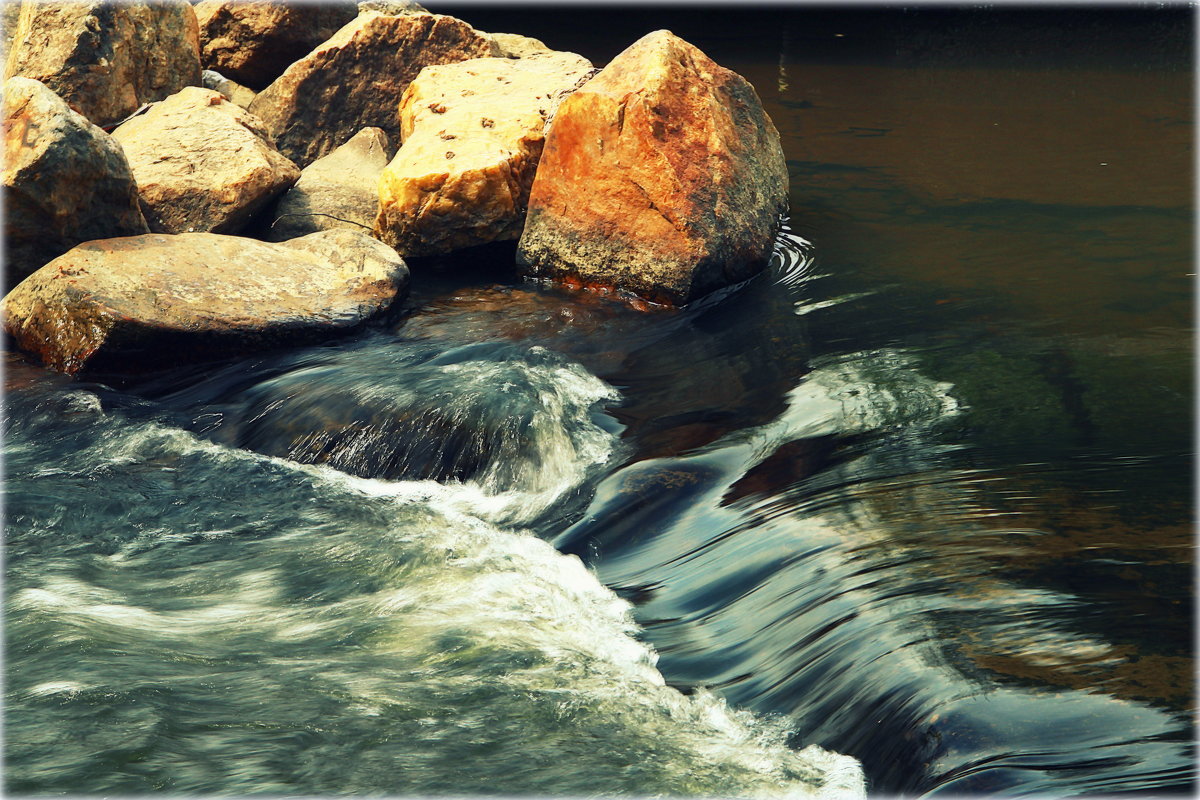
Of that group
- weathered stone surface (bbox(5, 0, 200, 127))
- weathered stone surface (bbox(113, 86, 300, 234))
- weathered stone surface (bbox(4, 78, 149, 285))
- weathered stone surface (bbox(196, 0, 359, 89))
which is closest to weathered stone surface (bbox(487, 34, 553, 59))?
weathered stone surface (bbox(196, 0, 359, 89))

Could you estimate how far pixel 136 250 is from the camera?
19.0 ft

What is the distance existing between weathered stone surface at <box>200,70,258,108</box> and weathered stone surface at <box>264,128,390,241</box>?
1.28m

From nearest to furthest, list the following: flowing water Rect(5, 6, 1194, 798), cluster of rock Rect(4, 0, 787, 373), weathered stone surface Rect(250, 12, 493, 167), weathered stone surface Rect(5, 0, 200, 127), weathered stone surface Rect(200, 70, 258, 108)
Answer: flowing water Rect(5, 6, 1194, 798) → cluster of rock Rect(4, 0, 787, 373) → weathered stone surface Rect(5, 0, 200, 127) → weathered stone surface Rect(250, 12, 493, 167) → weathered stone surface Rect(200, 70, 258, 108)

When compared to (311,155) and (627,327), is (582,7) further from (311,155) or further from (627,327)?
(627,327)

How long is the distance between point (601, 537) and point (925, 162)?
20.4 feet

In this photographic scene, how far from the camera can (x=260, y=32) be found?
28.8ft

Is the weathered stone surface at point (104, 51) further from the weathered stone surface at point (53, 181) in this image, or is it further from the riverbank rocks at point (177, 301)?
the riverbank rocks at point (177, 301)

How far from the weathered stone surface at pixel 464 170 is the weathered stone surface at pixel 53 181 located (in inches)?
62.9

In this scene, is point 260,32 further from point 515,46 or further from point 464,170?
point 464,170

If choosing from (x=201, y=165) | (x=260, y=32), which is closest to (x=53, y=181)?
(x=201, y=165)

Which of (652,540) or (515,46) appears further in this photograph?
(515,46)

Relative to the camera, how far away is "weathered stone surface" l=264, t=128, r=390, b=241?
714 cm

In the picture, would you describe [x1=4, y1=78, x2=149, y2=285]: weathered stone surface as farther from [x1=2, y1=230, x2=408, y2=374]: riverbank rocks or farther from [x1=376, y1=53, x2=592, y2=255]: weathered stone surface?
[x1=376, y1=53, x2=592, y2=255]: weathered stone surface

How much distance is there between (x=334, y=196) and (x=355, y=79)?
1452mm
